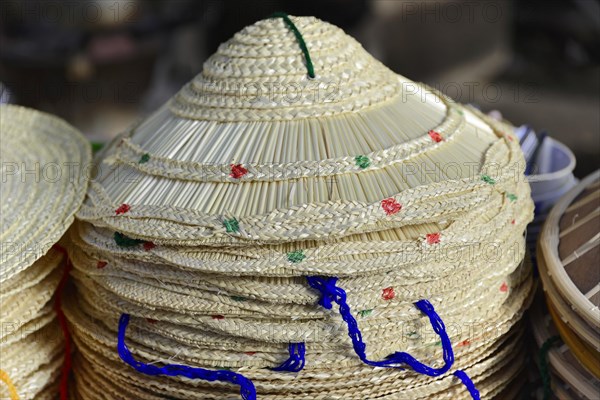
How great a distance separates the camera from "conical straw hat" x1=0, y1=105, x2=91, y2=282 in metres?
1.19

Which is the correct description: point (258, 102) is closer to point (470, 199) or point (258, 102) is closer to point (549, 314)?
point (470, 199)

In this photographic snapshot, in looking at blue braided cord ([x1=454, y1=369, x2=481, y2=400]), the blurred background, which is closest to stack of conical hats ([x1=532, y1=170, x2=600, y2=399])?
blue braided cord ([x1=454, y1=369, x2=481, y2=400])

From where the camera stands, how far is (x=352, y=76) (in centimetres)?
123

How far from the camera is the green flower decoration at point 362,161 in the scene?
110cm

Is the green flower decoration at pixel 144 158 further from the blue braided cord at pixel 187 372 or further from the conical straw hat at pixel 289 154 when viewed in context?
the blue braided cord at pixel 187 372

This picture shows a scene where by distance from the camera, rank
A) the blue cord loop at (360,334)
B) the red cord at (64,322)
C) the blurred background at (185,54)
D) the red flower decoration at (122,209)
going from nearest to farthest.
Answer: the blue cord loop at (360,334) < the red flower decoration at (122,209) < the red cord at (64,322) < the blurred background at (185,54)

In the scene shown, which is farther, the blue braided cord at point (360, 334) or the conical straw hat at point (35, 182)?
the conical straw hat at point (35, 182)

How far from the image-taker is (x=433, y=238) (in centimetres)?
105

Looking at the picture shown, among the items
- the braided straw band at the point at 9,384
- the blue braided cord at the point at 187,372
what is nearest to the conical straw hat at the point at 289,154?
the blue braided cord at the point at 187,372

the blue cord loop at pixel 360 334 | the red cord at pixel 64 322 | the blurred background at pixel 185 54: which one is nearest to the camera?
the blue cord loop at pixel 360 334

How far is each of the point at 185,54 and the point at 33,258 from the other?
3785 millimetres

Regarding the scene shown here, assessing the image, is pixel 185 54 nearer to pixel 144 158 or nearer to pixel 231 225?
pixel 144 158

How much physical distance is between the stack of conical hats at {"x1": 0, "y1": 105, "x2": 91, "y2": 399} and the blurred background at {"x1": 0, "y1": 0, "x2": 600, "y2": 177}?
90.0 inches

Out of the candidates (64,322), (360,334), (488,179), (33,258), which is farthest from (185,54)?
(360,334)
